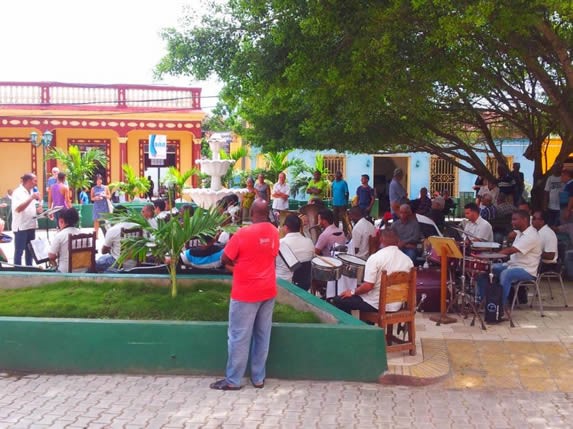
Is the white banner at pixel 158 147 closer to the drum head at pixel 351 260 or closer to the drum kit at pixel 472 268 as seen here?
the drum kit at pixel 472 268

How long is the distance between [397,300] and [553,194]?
8.53 metres

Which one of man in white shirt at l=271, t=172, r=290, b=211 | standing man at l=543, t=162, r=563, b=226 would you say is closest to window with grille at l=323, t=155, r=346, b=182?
man in white shirt at l=271, t=172, r=290, b=211

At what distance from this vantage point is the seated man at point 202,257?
8.12 metres

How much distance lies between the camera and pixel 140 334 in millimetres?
6039

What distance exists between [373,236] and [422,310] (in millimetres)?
1266

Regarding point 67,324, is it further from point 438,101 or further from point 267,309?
point 438,101

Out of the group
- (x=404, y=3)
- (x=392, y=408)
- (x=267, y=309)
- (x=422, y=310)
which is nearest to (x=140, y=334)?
(x=267, y=309)

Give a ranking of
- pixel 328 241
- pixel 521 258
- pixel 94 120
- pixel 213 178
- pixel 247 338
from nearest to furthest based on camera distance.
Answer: pixel 247 338
pixel 521 258
pixel 328 241
pixel 213 178
pixel 94 120

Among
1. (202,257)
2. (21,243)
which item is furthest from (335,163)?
(202,257)

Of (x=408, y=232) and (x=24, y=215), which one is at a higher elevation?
(x=24, y=215)

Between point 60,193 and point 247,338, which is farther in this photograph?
point 60,193

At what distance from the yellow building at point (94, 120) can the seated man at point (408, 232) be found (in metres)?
16.1

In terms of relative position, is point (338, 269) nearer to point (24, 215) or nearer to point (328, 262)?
point (328, 262)

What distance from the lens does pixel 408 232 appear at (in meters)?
10.2
